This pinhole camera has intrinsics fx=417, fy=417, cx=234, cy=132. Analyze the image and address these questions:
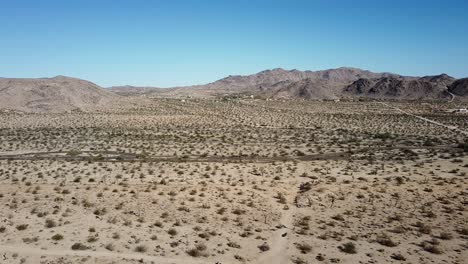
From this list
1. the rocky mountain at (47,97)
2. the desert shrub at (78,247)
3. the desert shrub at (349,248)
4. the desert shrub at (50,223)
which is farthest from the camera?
the rocky mountain at (47,97)

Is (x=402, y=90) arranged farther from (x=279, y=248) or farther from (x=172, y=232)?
(x=172, y=232)

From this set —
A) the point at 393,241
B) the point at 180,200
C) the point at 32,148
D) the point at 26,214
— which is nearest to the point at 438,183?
the point at 393,241

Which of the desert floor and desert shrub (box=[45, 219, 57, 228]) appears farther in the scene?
desert shrub (box=[45, 219, 57, 228])

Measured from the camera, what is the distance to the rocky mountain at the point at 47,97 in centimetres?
8812

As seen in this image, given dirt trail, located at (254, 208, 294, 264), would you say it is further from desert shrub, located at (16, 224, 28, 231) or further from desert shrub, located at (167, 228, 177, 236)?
desert shrub, located at (16, 224, 28, 231)

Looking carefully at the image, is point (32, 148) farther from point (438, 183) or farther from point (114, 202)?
point (438, 183)

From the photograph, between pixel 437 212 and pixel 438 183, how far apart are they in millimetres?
5718

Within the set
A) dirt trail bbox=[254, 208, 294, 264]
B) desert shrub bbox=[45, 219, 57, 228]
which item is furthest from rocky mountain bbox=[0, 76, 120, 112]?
dirt trail bbox=[254, 208, 294, 264]

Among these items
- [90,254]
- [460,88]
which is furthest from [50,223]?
[460,88]

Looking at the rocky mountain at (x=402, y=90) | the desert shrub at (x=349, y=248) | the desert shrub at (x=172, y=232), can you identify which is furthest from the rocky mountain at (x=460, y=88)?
the desert shrub at (x=172, y=232)

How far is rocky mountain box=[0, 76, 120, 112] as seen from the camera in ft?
289

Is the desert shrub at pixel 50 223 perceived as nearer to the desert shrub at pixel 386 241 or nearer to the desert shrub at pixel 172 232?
the desert shrub at pixel 172 232

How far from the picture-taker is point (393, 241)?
625 inches

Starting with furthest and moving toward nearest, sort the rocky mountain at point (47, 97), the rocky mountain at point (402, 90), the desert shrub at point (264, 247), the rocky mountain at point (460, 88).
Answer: the rocky mountain at point (402, 90)
the rocky mountain at point (460, 88)
the rocky mountain at point (47, 97)
the desert shrub at point (264, 247)
